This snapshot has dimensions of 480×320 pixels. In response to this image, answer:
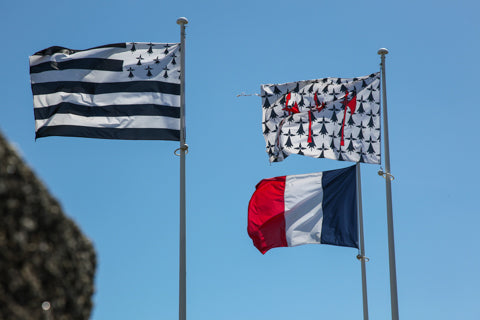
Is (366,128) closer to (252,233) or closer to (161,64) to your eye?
(252,233)

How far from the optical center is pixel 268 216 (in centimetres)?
2011

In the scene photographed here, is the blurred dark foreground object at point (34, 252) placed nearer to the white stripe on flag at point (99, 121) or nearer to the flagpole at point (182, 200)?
the flagpole at point (182, 200)

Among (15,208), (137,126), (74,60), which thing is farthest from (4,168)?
(74,60)

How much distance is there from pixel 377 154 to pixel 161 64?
6813 mm

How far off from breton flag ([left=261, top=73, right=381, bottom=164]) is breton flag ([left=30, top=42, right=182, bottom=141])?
4.26m

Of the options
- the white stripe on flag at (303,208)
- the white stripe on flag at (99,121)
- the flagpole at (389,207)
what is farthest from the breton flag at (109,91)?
the flagpole at (389,207)

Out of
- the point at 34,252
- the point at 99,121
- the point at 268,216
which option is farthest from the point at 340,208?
the point at 34,252

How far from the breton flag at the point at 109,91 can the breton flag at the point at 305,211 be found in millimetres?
5197

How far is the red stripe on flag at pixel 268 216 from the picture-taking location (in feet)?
65.2

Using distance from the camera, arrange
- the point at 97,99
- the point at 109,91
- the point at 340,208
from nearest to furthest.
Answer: the point at 97,99
the point at 109,91
the point at 340,208

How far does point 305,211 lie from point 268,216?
3.32 ft

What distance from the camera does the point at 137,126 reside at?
15.6 m

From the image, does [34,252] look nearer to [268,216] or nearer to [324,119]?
[268,216]

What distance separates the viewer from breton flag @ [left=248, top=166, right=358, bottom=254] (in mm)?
19859
